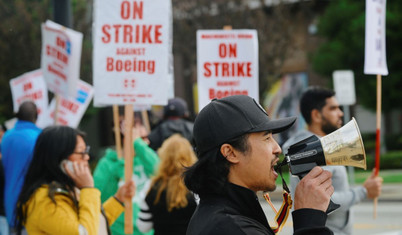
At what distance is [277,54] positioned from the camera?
98.5 ft

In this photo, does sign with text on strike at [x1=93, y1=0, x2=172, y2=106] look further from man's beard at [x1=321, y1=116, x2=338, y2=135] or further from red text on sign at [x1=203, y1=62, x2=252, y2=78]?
man's beard at [x1=321, y1=116, x2=338, y2=135]

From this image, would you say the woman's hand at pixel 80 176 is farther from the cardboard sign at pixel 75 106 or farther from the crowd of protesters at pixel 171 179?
the cardboard sign at pixel 75 106

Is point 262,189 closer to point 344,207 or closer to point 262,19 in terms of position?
point 344,207

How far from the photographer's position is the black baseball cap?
276 cm

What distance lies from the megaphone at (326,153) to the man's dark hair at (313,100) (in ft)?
9.18

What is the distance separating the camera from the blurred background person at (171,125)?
24.6 feet

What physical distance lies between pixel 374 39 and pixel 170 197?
2.67 m

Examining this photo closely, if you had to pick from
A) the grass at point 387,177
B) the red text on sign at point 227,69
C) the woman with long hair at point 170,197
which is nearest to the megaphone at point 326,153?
the woman with long hair at point 170,197

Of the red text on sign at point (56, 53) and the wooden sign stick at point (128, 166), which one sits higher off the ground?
the red text on sign at point (56, 53)

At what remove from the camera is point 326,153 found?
2.76m

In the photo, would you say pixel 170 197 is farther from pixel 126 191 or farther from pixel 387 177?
pixel 387 177

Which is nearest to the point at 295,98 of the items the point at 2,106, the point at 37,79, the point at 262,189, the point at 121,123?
the point at 2,106

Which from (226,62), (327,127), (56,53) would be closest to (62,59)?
(56,53)

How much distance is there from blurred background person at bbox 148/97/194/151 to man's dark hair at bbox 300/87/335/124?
1.96m
